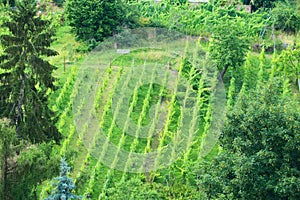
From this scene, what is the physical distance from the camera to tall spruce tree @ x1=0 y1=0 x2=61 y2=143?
16.7 m

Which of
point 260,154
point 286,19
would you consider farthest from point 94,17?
point 260,154

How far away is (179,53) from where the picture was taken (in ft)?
82.9

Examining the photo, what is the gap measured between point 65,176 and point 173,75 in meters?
12.0

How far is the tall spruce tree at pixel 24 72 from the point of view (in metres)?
16.7

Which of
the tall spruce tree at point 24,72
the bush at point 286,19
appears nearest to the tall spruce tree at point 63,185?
the tall spruce tree at point 24,72

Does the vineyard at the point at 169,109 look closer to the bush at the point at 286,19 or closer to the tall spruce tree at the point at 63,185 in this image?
the tall spruce tree at the point at 63,185

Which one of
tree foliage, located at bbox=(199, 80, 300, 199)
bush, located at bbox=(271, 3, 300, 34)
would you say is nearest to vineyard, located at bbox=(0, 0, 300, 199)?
tree foliage, located at bbox=(199, 80, 300, 199)

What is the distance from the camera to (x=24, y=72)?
1712 cm

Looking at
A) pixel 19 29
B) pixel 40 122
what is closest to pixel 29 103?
pixel 40 122

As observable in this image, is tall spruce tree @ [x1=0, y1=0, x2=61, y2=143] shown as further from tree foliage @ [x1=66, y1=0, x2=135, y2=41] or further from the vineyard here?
tree foliage @ [x1=66, y1=0, x2=135, y2=41]

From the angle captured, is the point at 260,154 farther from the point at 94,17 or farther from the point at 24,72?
the point at 94,17

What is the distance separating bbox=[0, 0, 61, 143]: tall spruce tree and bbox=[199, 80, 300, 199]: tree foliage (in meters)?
5.15

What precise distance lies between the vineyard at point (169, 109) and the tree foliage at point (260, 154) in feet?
0.09

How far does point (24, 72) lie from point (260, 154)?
7.00 m
